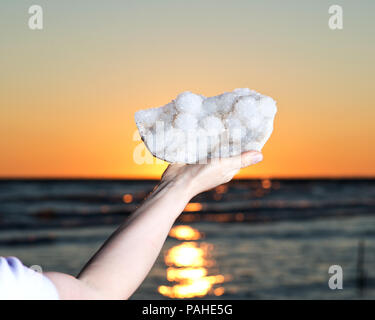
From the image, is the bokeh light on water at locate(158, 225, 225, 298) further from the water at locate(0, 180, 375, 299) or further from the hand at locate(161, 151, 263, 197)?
the hand at locate(161, 151, 263, 197)

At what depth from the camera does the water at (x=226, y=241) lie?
9.44 m

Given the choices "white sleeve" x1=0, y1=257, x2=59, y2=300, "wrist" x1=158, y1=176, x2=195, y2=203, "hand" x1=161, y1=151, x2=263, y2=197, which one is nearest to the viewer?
"white sleeve" x1=0, y1=257, x2=59, y2=300

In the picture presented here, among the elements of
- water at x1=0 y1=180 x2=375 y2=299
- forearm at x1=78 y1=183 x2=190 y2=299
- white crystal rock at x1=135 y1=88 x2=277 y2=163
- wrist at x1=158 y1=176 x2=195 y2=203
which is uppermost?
white crystal rock at x1=135 y1=88 x2=277 y2=163

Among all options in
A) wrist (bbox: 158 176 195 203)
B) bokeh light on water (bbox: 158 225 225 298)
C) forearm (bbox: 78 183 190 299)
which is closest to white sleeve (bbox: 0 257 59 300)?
forearm (bbox: 78 183 190 299)

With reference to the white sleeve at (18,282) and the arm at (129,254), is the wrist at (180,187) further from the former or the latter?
the white sleeve at (18,282)

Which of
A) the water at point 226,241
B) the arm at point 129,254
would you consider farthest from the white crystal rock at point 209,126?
the water at point 226,241

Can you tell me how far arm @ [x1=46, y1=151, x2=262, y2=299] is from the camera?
1403mm

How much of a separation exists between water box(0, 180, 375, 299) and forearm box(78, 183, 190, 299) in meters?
7.25

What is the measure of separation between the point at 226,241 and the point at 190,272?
4266 mm

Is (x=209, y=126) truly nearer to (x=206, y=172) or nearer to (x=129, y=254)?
(x=206, y=172)

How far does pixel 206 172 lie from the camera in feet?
6.42

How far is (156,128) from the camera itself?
2.38 m

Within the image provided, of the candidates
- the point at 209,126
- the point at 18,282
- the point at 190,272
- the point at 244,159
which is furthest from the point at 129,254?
the point at 190,272

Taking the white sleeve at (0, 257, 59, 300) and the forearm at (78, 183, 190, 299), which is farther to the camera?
the forearm at (78, 183, 190, 299)
